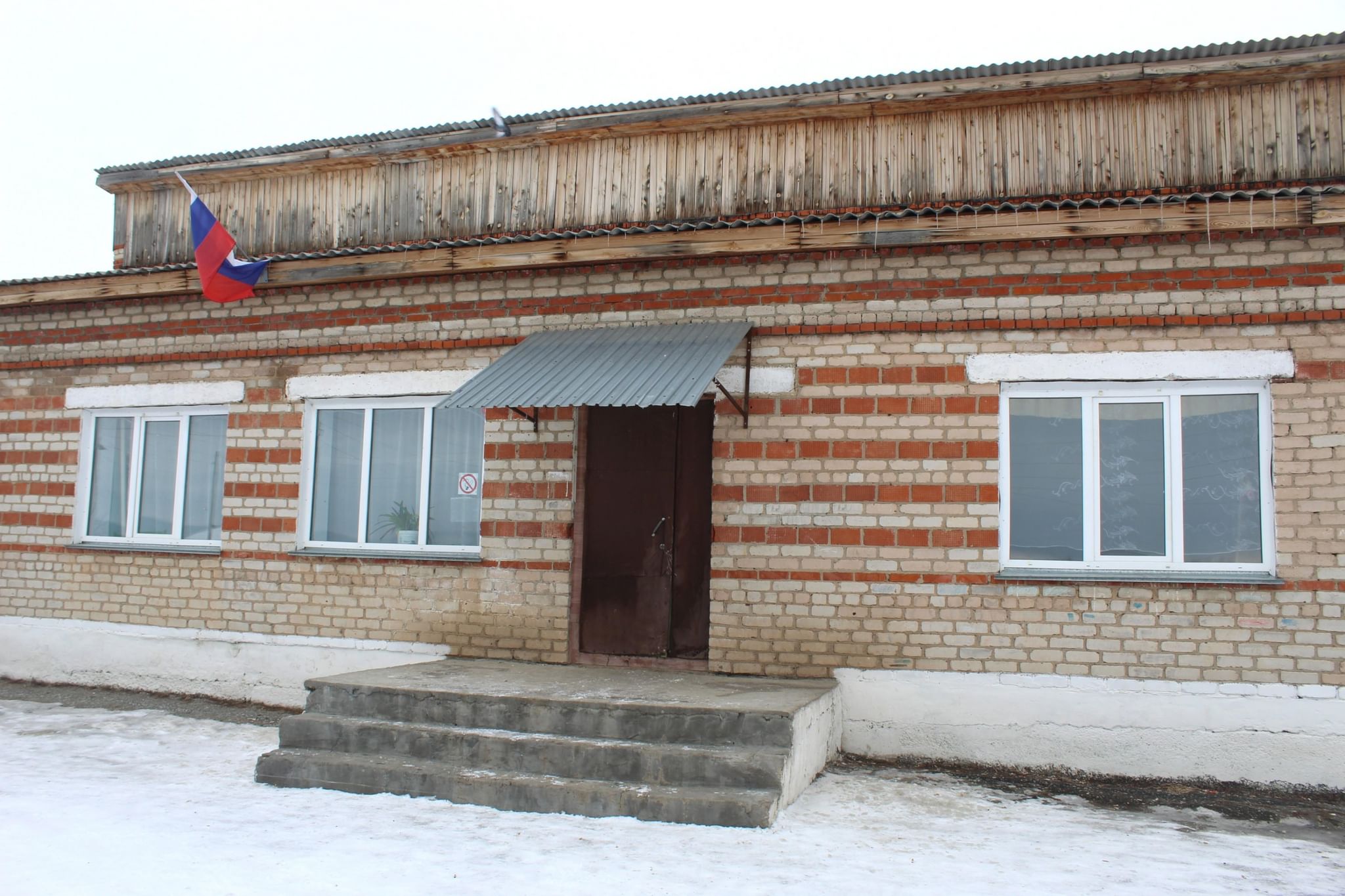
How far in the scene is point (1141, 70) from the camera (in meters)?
7.11

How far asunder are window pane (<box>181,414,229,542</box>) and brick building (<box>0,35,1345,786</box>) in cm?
4

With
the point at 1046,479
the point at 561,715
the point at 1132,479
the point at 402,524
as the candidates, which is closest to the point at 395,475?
the point at 402,524

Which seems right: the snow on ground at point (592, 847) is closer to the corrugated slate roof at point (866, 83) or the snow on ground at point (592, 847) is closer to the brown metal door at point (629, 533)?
the brown metal door at point (629, 533)

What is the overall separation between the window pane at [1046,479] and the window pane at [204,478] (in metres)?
6.31

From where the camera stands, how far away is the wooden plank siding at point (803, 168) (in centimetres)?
705

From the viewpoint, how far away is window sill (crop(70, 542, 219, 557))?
321 inches

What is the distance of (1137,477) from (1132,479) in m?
0.03

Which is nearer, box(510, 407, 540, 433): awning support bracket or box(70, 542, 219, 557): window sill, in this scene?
box(510, 407, 540, 433): awning support bracket

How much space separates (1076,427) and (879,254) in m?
1.71

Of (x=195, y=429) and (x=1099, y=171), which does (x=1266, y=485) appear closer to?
(x=1099, y=171)

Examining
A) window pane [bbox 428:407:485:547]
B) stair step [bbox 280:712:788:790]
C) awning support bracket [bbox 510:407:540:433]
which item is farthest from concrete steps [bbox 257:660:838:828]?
awning support bracket [bbox 510:407:540:433]

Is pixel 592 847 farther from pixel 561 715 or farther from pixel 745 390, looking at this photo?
pixel 745 390

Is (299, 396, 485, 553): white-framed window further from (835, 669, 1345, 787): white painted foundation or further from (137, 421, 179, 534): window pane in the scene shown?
(835, 669, 1345, 787): white painted foundation

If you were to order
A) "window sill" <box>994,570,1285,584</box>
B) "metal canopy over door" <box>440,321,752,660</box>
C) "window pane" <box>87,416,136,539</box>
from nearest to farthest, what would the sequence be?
1. "window sill" <box>994,570,1285,584</box>
2. "metal canopy over door" <box>440,321,752,660</box>
3. "window pane" <box>87,416,136,539</box>
